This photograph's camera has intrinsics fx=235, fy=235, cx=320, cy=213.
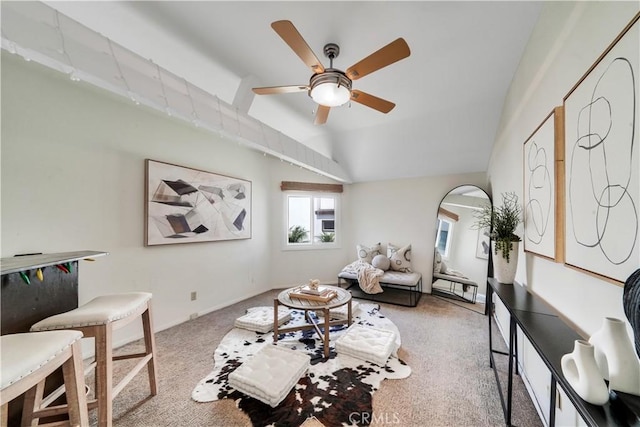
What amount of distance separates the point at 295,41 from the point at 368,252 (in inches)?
148

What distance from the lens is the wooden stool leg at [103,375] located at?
1.30 metres

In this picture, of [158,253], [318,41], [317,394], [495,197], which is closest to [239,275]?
[158,253]

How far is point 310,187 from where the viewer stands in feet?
15.4

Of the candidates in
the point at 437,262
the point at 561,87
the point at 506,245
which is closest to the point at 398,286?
the point at 437,262

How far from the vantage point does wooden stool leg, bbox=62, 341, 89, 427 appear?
110 cm

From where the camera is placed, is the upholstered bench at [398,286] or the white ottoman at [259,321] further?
the upholstered bench at [398,286]

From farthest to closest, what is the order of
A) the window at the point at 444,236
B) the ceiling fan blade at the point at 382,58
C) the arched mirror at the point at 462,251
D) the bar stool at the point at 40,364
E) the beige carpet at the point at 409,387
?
the window at the point at 444,236 < the arched mirror at the point at 462,251 < the beige carpet at the point at 409,387 < the ceiling fan blade at the point at 382,58 < the bar stool at the point at 40,364

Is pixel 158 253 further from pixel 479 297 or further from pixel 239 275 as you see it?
pixel 479 297

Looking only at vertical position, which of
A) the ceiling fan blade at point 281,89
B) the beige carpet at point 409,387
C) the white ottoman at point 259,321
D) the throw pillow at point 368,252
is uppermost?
the ceiling fan blade at point 281,89

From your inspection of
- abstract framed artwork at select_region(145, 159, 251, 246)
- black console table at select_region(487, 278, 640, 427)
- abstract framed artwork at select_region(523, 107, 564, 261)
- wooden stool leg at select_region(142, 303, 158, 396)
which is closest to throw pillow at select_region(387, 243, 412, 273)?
black console table at select_region(487, 278, 640, 427)

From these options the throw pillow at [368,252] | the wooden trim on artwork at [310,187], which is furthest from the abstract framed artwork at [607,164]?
the wooden trim on artwork at [310,187]

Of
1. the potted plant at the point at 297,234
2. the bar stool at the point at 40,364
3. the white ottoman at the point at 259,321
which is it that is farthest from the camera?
the potted plant at the point at 297,234

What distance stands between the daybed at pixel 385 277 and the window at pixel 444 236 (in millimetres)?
517

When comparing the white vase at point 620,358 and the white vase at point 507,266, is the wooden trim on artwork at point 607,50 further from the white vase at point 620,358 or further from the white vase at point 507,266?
the white vase at point 507,266
